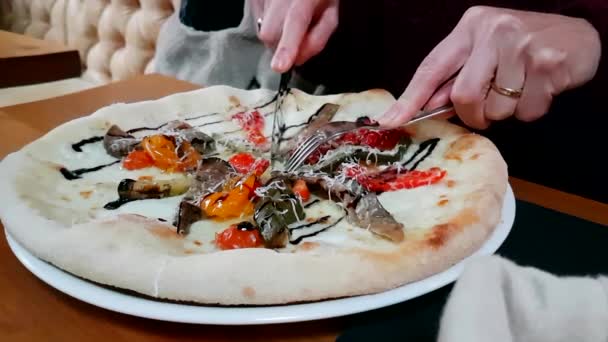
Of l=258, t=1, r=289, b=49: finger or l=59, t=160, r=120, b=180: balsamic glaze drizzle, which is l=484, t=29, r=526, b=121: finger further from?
l=59, t=160, r=120, b=180: balsamic glaze drizzle

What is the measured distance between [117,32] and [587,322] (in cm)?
304

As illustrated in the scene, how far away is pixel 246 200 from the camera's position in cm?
86

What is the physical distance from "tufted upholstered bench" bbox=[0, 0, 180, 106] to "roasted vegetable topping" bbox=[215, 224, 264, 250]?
1583 millimetres

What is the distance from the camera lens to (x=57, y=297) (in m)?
0.73

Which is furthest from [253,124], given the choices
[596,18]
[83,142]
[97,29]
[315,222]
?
[97,29]

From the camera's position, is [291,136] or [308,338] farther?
[291,136]

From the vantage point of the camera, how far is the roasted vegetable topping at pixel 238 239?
76cm

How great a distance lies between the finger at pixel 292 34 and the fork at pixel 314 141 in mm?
149

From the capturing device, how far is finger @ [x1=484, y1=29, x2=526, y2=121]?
0.98 m

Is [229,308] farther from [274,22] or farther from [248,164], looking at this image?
[274,22]

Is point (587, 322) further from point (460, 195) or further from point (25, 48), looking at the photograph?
point (25, 48)

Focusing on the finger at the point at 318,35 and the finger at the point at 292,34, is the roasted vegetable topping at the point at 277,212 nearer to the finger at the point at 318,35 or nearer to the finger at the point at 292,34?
the finger at the point at 292,34

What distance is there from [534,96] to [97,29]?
9.18ft

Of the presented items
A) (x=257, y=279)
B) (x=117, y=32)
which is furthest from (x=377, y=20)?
(x=117, y=32)
